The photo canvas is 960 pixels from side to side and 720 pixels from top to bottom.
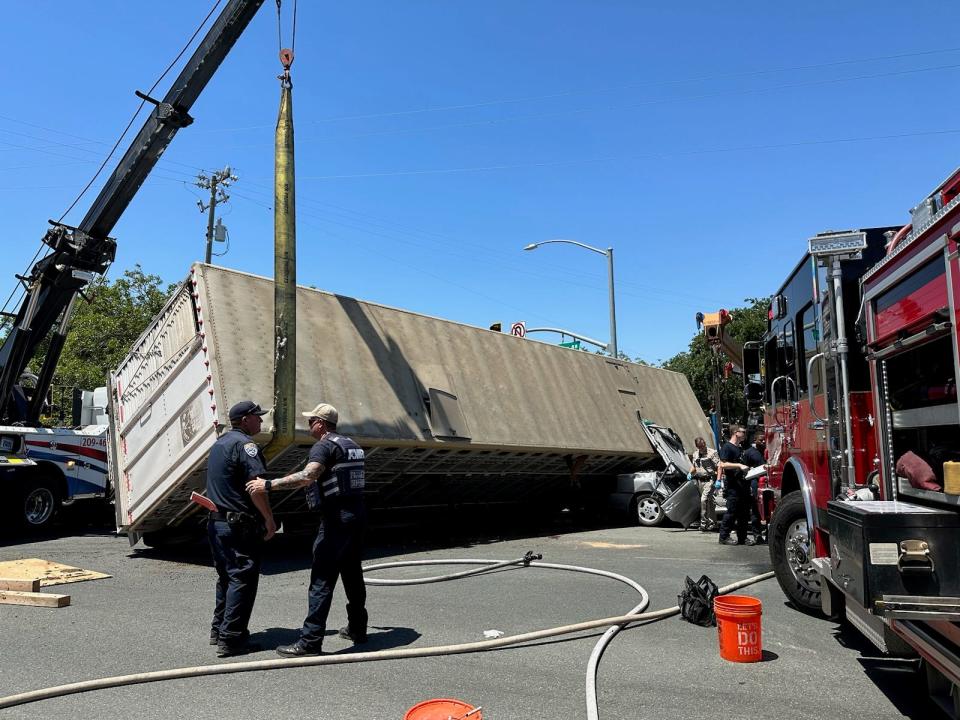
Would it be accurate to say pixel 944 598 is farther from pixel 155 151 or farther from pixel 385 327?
pixel 155 151

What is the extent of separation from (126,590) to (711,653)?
5821mm

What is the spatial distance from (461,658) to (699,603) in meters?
2.07

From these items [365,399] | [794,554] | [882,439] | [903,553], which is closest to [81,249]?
[365,399]

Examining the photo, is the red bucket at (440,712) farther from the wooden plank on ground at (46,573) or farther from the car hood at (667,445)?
the car hood at (667,445)

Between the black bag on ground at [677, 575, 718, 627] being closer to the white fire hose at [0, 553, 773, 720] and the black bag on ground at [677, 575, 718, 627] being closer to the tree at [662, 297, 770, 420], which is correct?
the white fire hose at [0, 553, 773, 720]

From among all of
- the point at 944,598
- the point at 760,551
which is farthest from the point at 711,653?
the point at 760,551

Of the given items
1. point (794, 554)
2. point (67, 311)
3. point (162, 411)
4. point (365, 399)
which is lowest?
point (794, 554)

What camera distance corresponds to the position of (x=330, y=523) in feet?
17.2

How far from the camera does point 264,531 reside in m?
5.36

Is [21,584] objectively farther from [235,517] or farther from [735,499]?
[735,499]

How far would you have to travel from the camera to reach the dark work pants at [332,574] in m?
5.02

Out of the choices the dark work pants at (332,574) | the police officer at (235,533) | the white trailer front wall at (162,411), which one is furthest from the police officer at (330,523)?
the white trailer front wall at (162,411)

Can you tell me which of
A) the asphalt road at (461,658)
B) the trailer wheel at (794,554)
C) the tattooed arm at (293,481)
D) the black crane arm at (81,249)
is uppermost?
the black crane arm at (81,249)

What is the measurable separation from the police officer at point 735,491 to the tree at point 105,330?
25.3 meters
